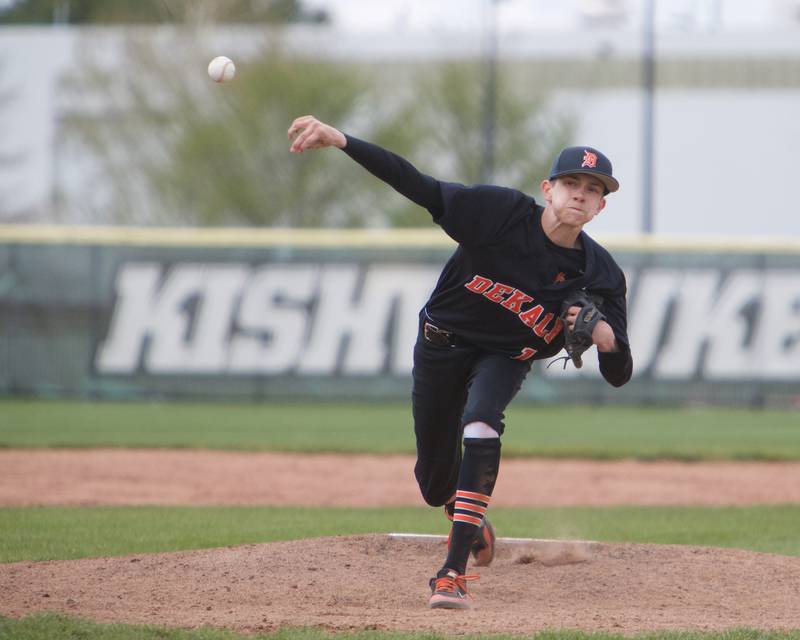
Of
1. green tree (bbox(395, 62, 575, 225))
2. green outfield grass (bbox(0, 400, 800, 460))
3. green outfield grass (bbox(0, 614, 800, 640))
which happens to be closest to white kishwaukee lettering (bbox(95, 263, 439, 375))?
green outfield grass (bbox(0, 400, 800, 460))

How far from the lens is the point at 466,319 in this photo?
5266 millimetres

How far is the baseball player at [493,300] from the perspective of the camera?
16.2ft

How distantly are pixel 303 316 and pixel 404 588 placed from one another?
12.0 meters

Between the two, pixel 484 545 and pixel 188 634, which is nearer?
pixel 188 634

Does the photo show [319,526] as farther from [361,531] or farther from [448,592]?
[448,592]

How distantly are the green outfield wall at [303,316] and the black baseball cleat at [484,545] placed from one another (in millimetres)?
11139

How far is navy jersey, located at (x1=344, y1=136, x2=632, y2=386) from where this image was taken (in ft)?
16.7

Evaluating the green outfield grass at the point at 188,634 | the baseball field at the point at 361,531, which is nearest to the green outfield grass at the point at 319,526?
the baseball field at the point at 361,531

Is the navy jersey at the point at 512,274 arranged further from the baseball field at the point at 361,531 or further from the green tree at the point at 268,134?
the green tree at the point at 268,134

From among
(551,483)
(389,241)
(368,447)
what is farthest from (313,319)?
(551,483)

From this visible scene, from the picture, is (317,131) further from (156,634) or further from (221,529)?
(221,529)

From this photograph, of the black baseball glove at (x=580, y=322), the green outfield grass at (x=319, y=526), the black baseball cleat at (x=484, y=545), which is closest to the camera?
the black baseball glove at (x=580, y=322)

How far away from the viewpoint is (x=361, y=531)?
7.19 meters

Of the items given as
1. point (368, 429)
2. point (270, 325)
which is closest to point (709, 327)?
point (368, 429)
